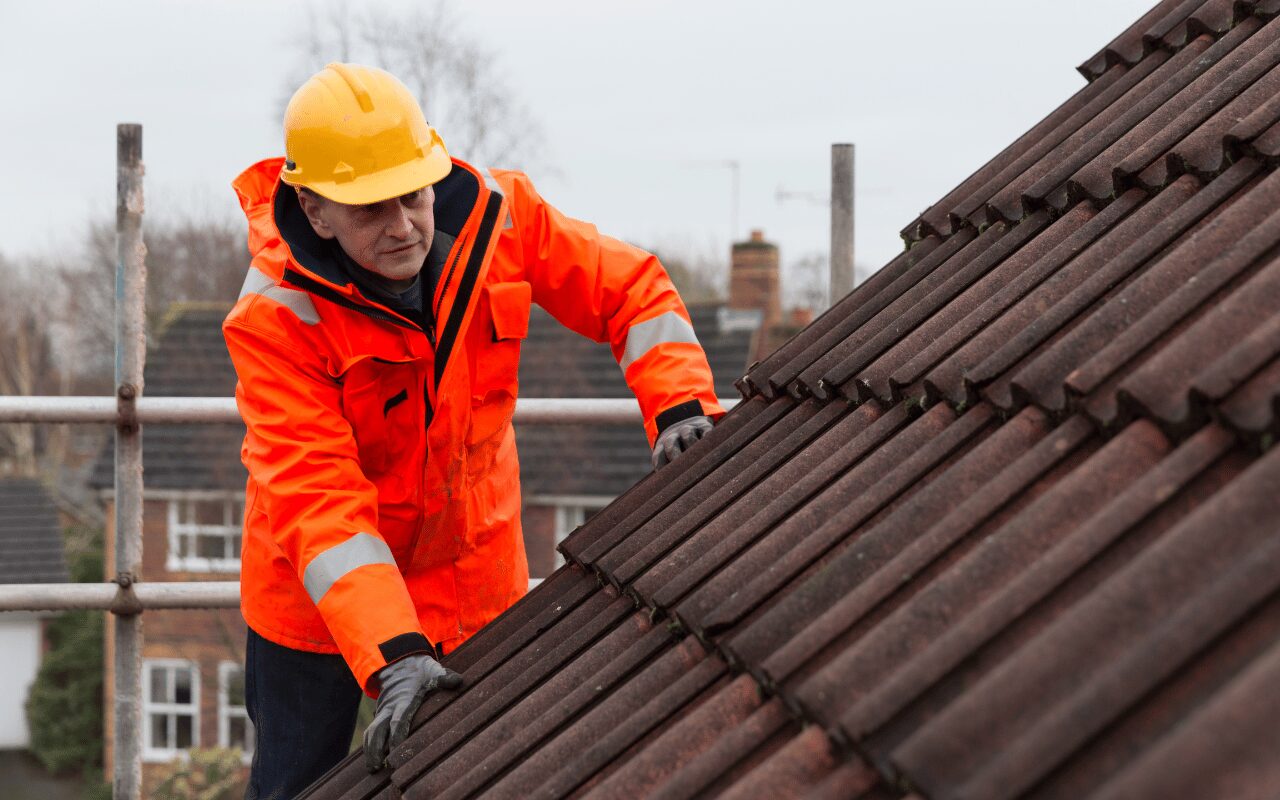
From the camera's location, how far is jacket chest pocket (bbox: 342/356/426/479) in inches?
137

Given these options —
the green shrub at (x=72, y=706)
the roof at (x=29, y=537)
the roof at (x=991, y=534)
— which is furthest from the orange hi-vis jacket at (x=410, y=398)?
the roof at (x=29, y=537)

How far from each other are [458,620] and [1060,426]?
221 centimetres

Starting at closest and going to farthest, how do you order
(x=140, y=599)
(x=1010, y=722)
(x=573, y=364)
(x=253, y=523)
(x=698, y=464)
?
(x=1010, y=722), (x=698, y=464), (x=253, y=523), (x=140, y=599), (x=573, y=364)

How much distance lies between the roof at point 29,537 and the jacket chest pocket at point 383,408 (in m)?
27.0

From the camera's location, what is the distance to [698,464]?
316cm

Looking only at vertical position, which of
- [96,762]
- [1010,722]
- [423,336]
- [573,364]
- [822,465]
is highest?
[573,364]

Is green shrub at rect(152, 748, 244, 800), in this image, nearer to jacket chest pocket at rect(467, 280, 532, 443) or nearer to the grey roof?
the grey roof

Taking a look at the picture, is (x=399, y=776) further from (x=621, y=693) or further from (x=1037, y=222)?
(x=1037, y=222)

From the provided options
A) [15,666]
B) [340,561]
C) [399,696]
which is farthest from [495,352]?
[15,666]

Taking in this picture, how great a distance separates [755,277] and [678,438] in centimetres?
2002

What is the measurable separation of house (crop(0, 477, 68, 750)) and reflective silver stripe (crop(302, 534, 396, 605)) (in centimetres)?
2779

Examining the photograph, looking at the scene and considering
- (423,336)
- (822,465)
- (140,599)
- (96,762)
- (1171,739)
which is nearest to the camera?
(1171,739)

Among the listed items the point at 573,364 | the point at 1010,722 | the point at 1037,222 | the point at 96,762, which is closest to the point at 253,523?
the point at 1037,222


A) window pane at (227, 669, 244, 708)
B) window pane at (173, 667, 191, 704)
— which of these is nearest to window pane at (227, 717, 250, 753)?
window pane at (173, 667, 191, 704)
